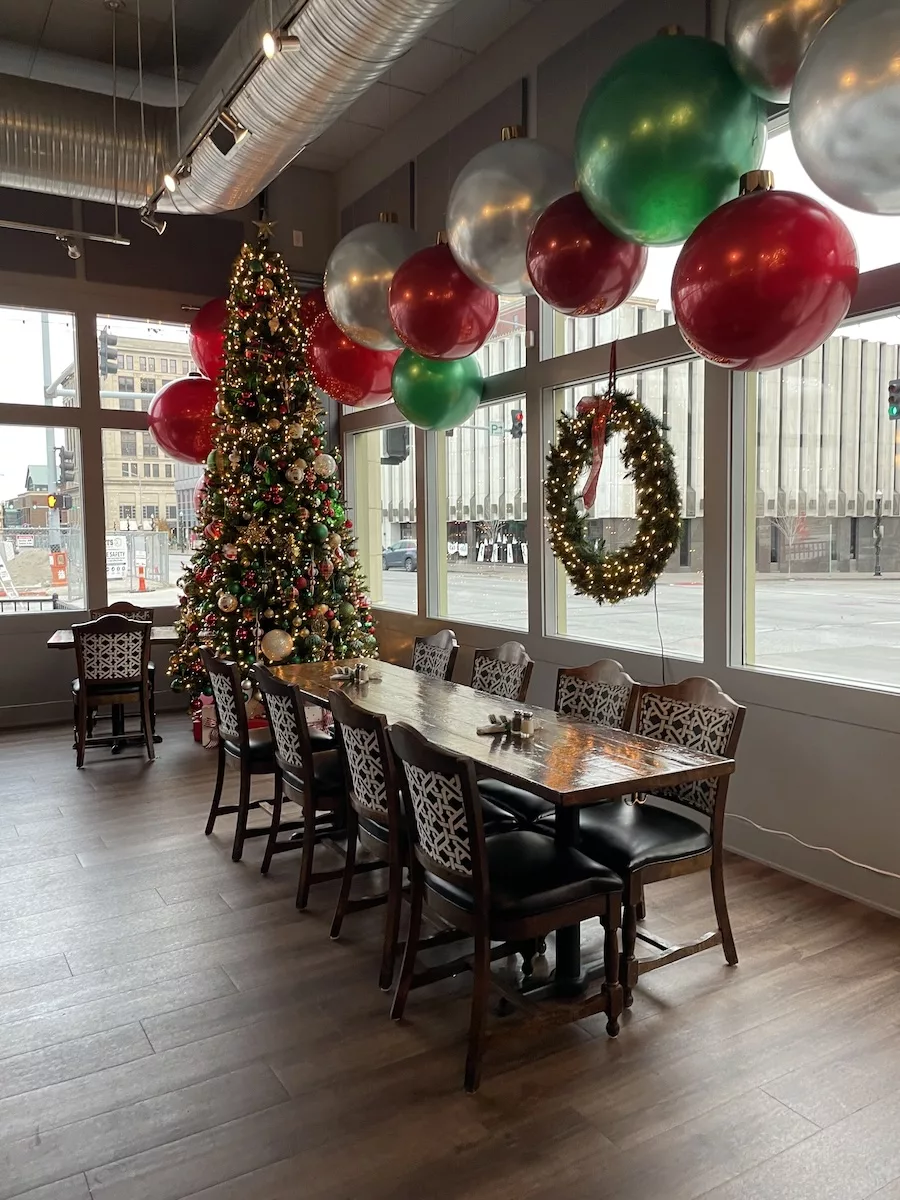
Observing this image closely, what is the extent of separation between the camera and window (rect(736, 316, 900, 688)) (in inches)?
148

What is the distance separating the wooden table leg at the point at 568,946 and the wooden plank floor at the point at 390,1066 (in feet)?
0.59

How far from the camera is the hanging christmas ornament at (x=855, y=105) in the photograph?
6.63 ft

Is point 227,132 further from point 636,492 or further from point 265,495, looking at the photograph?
point 636,492

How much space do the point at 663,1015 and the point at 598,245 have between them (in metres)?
2.59

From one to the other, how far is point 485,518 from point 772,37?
407 cm

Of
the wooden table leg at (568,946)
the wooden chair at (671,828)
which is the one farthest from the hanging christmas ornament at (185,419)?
the wooden table leg at (568,946)

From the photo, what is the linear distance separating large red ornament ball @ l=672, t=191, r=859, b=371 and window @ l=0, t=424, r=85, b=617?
6.20 m

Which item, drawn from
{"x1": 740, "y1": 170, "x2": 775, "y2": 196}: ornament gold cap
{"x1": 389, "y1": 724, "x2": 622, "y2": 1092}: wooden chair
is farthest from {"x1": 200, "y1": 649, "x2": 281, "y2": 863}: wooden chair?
{"x1": 740, "y1": 170, "x2": 775, "y2": 196}: ornament gold cap

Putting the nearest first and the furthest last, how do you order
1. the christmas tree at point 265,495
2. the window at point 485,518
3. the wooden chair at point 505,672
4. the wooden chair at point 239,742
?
the wooden chair at point 239,742, the wooden chair at point 505,672, the window at point 485,518, the christmas tree at point 265,495

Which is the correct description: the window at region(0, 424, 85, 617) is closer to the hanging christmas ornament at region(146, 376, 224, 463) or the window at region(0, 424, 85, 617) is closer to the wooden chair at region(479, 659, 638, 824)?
the hanging christmas ornament at region(146, 376, 224, 463)

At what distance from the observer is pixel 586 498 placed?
4441 mm

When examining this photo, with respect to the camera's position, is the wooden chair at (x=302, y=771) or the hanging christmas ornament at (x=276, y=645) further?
the hanging christmas ornament at (x=276, y=645)

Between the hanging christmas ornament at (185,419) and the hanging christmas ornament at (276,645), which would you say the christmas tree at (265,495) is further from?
the hanging christmas ornament at (185,419)

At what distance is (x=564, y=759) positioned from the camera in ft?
9.45
